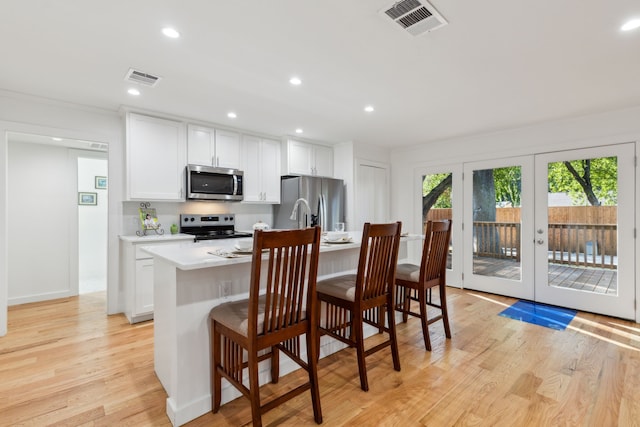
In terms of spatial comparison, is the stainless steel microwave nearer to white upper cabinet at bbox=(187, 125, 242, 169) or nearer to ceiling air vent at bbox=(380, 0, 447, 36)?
white upper cabinet at bbox=(187, 125, 242, 169)

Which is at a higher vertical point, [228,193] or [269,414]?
[228,193]

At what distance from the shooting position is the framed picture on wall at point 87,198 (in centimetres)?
466

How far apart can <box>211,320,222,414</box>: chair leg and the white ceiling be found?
1884mm

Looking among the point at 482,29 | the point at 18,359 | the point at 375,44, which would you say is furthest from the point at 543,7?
the point at 18,359

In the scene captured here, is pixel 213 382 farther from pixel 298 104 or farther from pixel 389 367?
pixel 298 104

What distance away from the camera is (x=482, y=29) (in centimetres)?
198

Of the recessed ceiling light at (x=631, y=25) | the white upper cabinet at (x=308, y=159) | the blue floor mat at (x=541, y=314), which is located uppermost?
the recessed ceiling light at (x=631, y=25)

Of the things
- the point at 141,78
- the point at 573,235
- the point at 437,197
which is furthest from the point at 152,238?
the point at 573,235

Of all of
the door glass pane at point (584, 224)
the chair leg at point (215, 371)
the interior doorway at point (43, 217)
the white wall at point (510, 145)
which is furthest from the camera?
the interior doorway at point (43, 217)

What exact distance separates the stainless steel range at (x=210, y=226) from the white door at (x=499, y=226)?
3.35m

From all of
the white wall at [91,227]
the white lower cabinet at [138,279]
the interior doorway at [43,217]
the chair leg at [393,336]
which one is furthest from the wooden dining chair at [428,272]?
the white wall at [91,227]

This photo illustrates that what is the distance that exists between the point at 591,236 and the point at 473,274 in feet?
4.97

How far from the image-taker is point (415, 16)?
6.08 feet

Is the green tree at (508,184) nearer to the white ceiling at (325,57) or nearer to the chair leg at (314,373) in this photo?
the white ceiling at (325,57)
